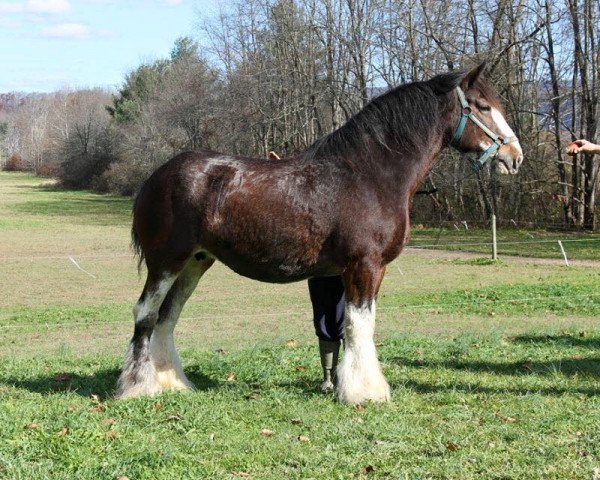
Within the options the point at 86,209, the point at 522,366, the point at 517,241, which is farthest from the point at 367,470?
the point at 86,209

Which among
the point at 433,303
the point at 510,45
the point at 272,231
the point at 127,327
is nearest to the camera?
the point at 272,231

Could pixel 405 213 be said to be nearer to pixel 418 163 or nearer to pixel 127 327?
pixel 418 163

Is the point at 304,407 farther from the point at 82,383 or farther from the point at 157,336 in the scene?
the point at 82,383

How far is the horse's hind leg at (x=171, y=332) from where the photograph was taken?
6368mm

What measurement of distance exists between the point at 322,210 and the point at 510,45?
28.3 metres

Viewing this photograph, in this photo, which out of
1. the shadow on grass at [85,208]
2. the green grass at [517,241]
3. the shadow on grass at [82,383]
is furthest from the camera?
the shadow on grass at [85,208]

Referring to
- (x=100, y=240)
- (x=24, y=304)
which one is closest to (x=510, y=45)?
(x=100, y=240)

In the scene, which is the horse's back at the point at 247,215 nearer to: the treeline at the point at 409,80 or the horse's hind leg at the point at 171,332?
the horse's hind leg at the point at 171,332

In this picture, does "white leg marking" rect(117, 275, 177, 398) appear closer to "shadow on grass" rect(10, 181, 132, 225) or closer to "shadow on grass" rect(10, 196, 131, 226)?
"shadow on grass" rect(10, 196, 131, 226)

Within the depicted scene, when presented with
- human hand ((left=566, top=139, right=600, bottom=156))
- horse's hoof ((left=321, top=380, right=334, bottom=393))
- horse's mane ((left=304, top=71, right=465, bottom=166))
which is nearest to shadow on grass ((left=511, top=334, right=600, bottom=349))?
human hand ((left=566, top=139, right=600, bottom=156))

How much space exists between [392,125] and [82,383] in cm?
338

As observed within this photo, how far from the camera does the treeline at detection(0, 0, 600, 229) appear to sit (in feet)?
109

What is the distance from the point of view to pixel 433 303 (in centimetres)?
1459

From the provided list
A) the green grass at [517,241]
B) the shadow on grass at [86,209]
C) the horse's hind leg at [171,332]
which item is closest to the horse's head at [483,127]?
the horse's hind leg at [171,332]
